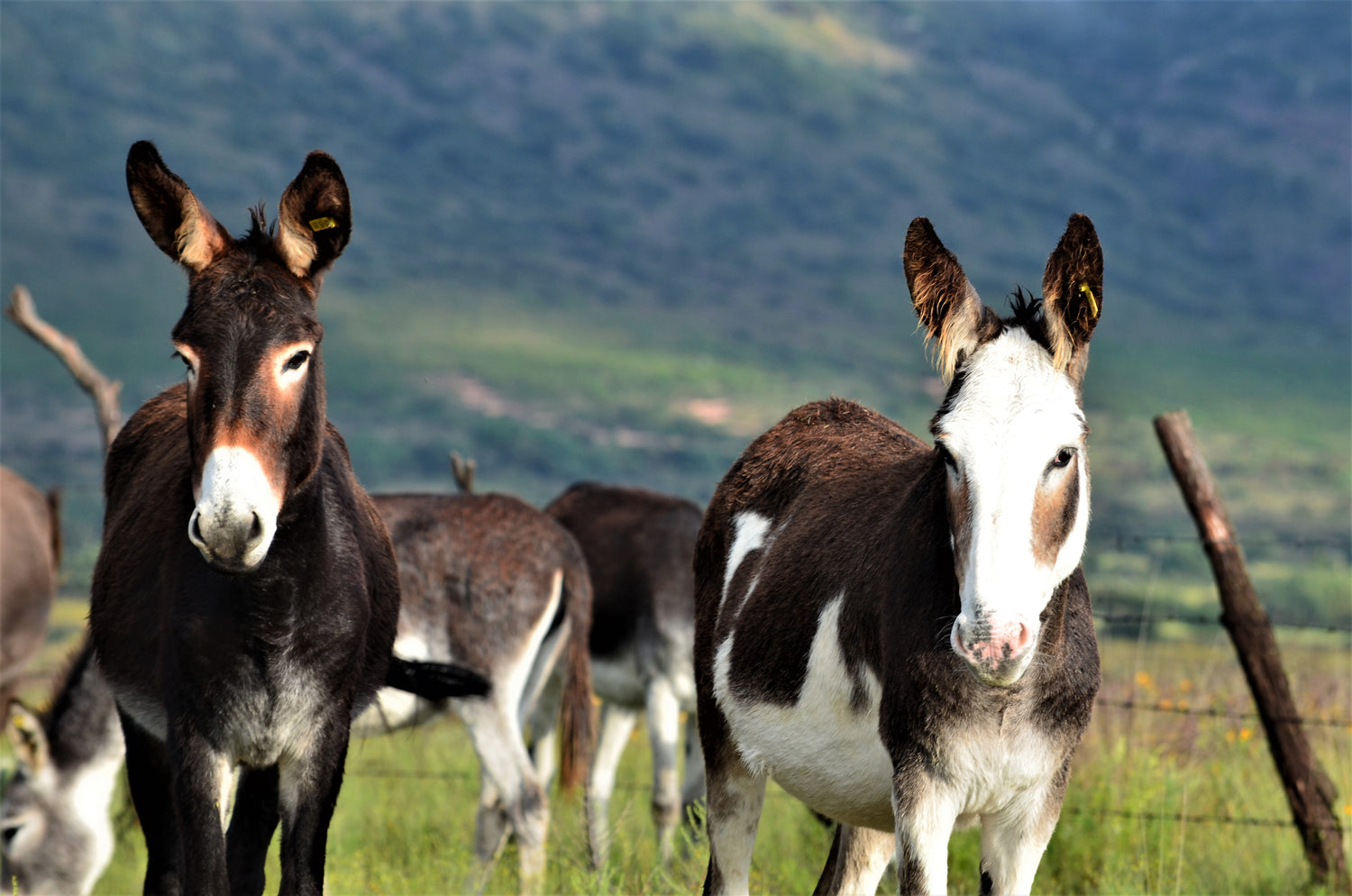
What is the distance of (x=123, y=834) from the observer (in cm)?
899

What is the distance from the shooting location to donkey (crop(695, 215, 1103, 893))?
3.13 m

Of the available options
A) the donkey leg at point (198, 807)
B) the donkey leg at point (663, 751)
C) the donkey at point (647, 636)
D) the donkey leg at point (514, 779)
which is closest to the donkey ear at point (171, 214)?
the donkey leg at point (198, 807)

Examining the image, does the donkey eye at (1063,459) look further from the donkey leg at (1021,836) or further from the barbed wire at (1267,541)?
the barbed wire at (1267,541)

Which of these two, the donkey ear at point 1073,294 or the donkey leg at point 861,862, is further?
the donkey leg at point 861,862

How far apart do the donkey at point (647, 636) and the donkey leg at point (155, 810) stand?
467cm

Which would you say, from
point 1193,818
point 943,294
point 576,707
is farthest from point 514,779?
point 943,294

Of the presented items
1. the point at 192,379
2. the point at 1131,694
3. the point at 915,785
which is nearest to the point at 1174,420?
the point at 1131,694

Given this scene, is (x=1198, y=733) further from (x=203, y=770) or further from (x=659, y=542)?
(x=203, y=770)

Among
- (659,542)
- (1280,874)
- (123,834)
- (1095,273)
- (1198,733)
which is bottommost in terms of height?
(123,834)

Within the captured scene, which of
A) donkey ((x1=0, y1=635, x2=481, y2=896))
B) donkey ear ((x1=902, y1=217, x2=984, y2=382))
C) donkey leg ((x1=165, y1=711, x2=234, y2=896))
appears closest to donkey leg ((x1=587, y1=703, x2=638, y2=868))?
donkey ((x1=0, y1=635, x2=481, y2=896))

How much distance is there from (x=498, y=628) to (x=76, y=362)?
12.9 feet

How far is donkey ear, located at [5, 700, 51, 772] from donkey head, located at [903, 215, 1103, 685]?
5.86 meters

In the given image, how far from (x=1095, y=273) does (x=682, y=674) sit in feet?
22.2

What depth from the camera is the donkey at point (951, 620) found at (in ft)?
10.3
